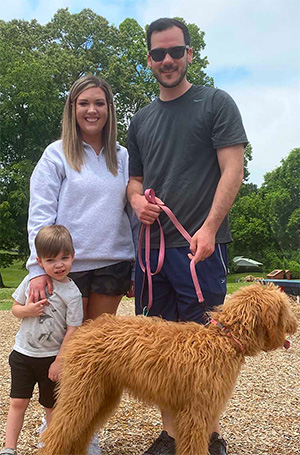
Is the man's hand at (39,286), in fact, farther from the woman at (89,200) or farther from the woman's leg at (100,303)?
the woman's leg at (100,303)

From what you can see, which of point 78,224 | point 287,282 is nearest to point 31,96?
point 287,282

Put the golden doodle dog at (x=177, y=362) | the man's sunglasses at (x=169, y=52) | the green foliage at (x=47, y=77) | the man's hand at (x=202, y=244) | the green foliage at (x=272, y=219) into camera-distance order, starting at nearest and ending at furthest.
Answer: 1. the golden doodle dog at (x=177, y=362)
2. the man's hand at (x=202, y=244)
3. the man's sunglasses at (x=169, y=52)
4. the green foliage at (x=47, y=77)
5. the green foliage at (x=272, y=219)

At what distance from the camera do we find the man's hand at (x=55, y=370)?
2861mm

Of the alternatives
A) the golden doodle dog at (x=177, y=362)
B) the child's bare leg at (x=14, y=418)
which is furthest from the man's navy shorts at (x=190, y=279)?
the child's bare leg at (x=14, y=418)

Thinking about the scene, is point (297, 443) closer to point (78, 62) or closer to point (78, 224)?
point (78, 224)

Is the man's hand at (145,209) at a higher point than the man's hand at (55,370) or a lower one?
higher

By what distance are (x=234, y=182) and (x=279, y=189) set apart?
1194 inches

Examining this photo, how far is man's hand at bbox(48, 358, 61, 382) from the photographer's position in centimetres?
286

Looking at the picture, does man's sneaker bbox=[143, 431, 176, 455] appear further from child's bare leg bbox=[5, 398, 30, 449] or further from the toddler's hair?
the toddler's hair

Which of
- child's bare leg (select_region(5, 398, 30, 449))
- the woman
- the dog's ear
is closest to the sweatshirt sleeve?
the woman

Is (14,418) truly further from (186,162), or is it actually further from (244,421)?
(244,421)

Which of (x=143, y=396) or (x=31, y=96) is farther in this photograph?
(x=31, y=96)

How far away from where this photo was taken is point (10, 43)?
2489cm

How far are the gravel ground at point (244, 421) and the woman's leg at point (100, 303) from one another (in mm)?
1231
